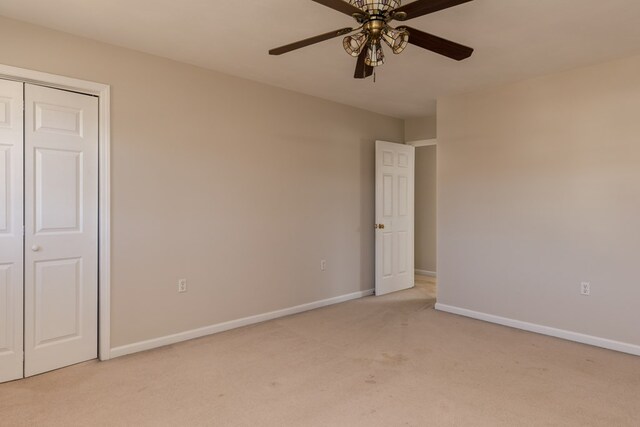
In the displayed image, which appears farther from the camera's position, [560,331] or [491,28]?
[560,331]

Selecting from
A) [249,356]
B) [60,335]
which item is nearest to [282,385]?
[249,356]

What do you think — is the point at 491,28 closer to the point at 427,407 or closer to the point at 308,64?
the point at 308,64

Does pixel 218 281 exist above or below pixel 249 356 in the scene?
above

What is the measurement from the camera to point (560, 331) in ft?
11.9

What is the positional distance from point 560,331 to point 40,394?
13.7 ft

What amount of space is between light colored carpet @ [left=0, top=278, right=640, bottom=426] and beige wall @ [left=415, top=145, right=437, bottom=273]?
300 centimetres

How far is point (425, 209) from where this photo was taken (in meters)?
6.80

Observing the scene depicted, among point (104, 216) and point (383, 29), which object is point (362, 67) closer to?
point (383, 29)

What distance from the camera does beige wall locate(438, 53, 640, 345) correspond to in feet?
10.9

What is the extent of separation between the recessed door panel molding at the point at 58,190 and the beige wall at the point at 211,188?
25cm

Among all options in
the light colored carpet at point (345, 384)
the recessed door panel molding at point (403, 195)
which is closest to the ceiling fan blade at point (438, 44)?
the light colored carpet at point (345, 384)

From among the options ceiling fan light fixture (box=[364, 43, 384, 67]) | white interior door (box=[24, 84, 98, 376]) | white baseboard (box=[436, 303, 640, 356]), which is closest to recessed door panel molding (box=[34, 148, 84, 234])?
white interior door (box=[24, 84, 98, 376])

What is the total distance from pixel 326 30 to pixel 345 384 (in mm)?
2454

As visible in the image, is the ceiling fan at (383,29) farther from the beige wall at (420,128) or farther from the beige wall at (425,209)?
the beige wall at (425,209)
